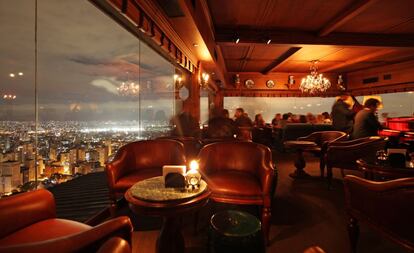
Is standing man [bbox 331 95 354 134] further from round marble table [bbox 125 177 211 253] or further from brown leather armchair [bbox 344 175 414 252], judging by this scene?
round marble table [bbox 125 177 211 253]

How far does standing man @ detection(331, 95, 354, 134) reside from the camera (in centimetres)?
471

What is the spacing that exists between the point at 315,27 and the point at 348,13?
0.88m

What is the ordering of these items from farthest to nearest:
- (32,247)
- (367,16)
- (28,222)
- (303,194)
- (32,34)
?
1. (367,16)
2. (303,194)
3. (32,34)
4. (28,222)
5. (32,247)

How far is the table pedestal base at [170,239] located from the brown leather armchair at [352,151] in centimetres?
293

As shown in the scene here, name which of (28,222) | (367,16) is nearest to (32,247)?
(28,222)

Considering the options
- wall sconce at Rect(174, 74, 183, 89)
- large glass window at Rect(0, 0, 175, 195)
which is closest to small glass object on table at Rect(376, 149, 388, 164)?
large glass window at Rect(0, 0, 175, 195)

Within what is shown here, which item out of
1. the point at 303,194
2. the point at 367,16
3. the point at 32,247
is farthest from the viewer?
the point at 367,16

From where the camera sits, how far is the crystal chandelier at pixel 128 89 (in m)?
3.16

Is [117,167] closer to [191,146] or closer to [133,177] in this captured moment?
[133,177]

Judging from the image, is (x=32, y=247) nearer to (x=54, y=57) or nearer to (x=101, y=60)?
(x=54, y=57)

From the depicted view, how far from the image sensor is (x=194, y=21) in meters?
3.08

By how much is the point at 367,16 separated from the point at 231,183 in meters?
4.32

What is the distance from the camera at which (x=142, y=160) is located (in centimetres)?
282

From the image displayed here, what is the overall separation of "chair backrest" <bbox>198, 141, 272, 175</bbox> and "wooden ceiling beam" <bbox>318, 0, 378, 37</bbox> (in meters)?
3.00
